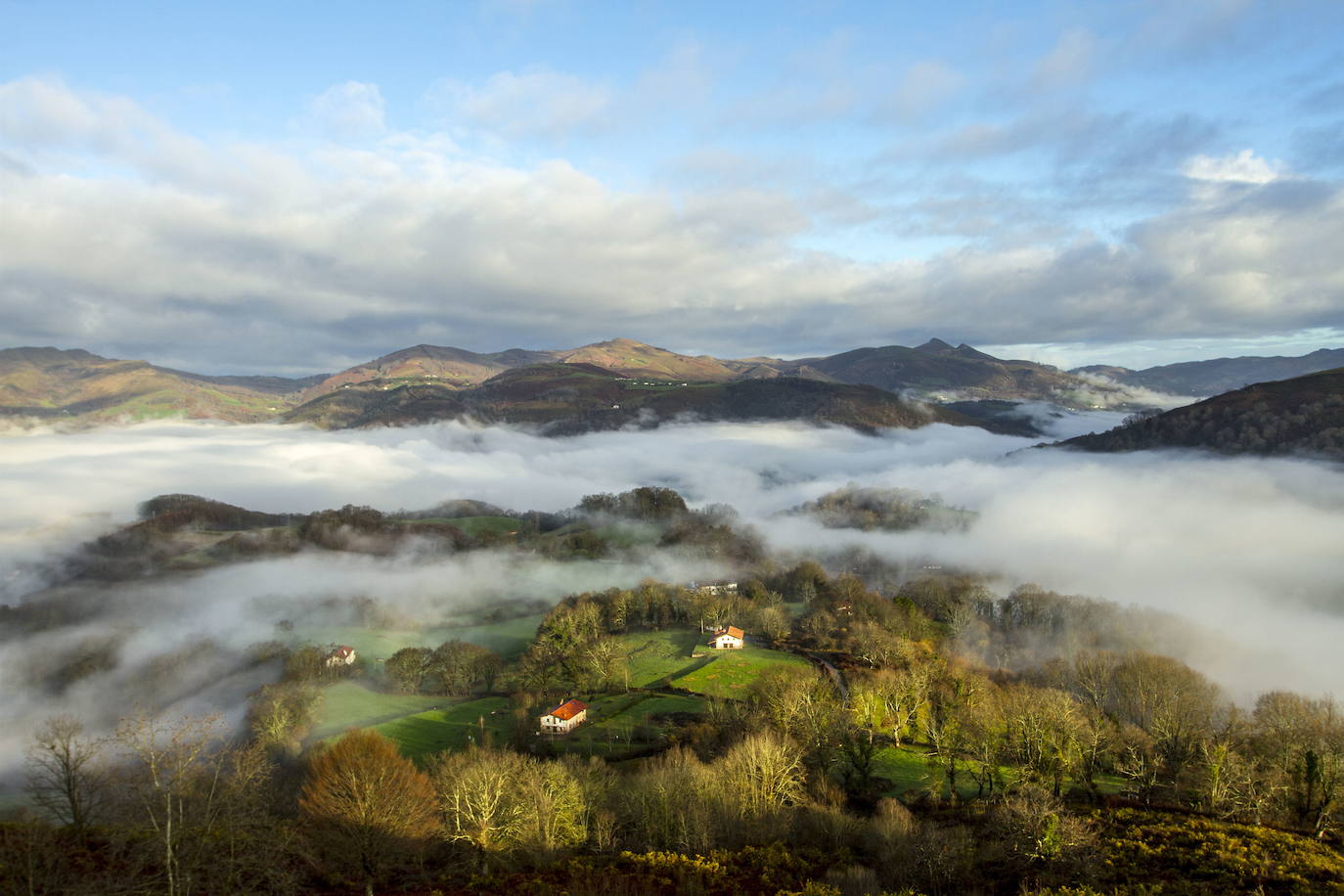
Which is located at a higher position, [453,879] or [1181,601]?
[453,879]

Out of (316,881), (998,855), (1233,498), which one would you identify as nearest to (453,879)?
(316,881)

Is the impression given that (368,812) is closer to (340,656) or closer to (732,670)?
(732,670)

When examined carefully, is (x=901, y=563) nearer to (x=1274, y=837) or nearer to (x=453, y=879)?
(x=1274, y=837)

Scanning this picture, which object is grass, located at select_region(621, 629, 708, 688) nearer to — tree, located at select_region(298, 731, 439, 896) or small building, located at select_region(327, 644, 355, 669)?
small building, located at select_region(327, 644, 355, 669)

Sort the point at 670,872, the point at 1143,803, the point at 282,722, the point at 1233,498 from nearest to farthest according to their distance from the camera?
the point at 670,872 → the point at 1143,803 → the point at 282,722 → the point at 1233,498

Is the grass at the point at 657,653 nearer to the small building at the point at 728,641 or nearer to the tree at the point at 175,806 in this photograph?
the small building at the point at 728,641

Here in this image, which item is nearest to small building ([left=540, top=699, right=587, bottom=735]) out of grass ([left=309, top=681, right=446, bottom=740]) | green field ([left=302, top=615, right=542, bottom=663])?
grass ([left=309, top=681, right=446, bottom=740])
